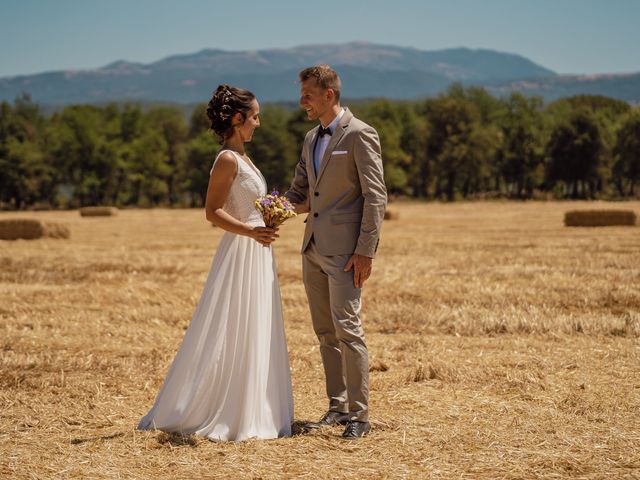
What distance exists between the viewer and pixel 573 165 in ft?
234

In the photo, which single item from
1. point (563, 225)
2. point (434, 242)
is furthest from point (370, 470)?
point (563, 225)

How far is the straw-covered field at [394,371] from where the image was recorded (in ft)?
17.8

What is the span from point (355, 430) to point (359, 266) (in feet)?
3.79

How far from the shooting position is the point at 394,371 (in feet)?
27.1

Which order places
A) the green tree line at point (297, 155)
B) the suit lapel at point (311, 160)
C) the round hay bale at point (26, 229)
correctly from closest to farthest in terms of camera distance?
the suit lapel at point (311, 160) < the round hay bale at point (26, 229) < the green tree line at point (297, 155)

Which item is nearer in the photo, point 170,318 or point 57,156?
point 170,318

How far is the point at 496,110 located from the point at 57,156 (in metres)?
45.0

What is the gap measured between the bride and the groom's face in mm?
409

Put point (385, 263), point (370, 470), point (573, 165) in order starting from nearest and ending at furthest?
point (370, 470) → point (385, 263) → point (573, 165)

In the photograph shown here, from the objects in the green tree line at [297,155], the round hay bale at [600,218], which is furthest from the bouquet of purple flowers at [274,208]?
the green tree line at [297,155]

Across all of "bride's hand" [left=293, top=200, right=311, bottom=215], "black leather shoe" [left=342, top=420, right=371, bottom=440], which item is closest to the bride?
"bride's hand" [left=293, top=200, right=311, bottom=215]

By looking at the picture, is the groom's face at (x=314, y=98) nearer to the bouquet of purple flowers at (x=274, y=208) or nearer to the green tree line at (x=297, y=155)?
the bouquet of purple flowers at (x=274, y=208)

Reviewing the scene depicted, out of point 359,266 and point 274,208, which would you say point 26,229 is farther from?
point 359,266

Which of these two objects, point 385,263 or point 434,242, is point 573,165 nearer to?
point 434,242
